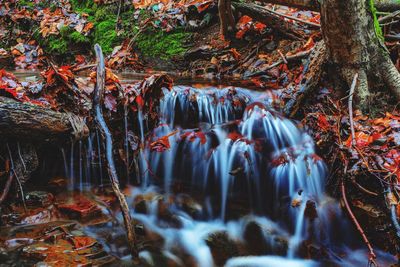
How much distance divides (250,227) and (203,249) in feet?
1.65

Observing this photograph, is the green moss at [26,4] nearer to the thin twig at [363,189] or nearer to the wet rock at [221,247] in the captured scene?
the wet rock at [221,247]

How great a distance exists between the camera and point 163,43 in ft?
22.9

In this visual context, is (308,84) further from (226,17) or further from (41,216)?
(41,216)

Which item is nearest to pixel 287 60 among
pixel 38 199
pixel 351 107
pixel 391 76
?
pixel 391 76

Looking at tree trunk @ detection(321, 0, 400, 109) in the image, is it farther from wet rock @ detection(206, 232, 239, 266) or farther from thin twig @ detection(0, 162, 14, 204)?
thin twig @ detection(0, 162, 14, 204)

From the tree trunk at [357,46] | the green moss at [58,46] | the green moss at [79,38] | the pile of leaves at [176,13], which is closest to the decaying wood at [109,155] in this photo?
the tree trunk at [357,46]

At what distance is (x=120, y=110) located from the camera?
3.43 meters

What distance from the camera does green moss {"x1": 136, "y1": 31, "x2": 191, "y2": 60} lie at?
22.3ft

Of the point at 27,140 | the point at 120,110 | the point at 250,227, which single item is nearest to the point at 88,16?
the point at 120,110

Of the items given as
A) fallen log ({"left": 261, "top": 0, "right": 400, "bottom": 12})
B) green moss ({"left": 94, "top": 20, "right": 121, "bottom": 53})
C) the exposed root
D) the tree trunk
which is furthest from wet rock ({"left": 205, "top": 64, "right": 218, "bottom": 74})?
the exposed root

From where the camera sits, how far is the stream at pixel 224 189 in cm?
278

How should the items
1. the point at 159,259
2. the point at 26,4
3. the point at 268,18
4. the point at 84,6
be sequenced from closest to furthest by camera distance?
the point at 159,259 → the point at 268,18 → the point at 84,6 → the point at 26,4

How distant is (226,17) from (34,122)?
14.3ft

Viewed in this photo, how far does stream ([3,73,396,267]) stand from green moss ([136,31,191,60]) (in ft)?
9.23
